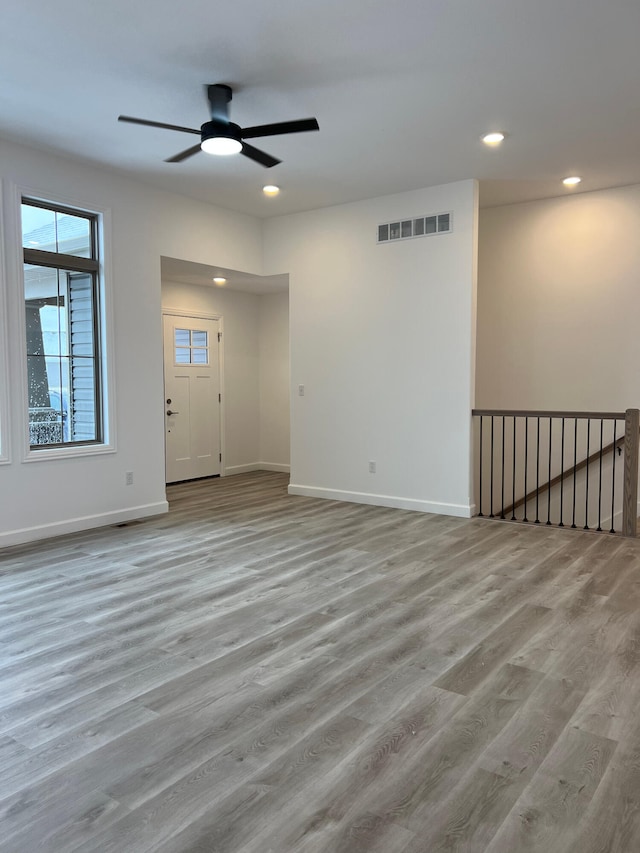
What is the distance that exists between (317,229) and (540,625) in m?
4.89

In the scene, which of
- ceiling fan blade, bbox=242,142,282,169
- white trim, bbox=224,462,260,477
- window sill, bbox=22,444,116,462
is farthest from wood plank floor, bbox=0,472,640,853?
white trim, bbox=224,462,260,477

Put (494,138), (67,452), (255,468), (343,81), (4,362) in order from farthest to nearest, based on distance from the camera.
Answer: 1. (255,468)
2. (67,452)
3. (4,362)
4. (494,138)
5. (343,81)

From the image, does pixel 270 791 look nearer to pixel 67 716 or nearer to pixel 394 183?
pixel 67 716

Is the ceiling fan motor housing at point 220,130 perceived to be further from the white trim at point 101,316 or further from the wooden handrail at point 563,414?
the wooden handrail at point 563,414

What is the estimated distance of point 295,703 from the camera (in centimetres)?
247

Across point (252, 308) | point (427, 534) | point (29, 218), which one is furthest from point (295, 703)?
point (252, 308)

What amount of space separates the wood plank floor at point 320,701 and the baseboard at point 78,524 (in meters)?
0.39

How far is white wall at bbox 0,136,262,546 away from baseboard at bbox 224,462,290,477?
8.45 ft

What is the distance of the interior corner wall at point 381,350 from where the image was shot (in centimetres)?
581

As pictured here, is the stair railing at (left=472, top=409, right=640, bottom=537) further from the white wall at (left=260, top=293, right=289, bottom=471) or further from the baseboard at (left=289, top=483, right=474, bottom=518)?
the white wall at (left=260, top=293, right=289, bottom=471)

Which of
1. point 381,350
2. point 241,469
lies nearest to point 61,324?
point 381,350

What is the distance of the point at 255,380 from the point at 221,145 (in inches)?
210

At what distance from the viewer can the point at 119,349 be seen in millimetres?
5594

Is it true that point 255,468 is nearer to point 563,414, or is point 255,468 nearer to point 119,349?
point 119,349
